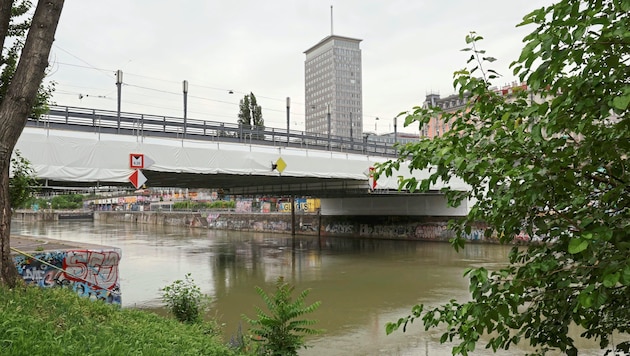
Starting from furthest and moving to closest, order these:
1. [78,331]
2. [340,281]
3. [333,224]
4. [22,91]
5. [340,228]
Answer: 1. [333,224]
2. [340,228]
3. [340,281]
4. [22,91]
5. [78,331]

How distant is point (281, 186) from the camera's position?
39.7m

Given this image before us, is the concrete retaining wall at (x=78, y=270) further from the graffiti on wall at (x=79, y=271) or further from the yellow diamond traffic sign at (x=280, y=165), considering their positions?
the yellow diamond traffic sign at (x=280, y=165)

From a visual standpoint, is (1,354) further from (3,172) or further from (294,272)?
(294,272)

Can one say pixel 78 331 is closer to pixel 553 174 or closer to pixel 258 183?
pixel 553 174

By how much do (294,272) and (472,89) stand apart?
21.9m

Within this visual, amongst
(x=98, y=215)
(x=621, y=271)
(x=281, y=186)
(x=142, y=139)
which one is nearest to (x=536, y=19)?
(x=621, y=271)

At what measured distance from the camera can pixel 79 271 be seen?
13680 mm

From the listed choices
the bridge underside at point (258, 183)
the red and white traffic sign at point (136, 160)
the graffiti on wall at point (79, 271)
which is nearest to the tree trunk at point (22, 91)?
the graffiti on wall at point (79, 271)

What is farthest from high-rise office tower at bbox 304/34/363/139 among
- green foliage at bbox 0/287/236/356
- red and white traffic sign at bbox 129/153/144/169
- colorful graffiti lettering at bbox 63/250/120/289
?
green foliage at bbox 0/287/236/356

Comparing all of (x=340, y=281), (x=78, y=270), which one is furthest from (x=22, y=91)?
(x=340, y=281)

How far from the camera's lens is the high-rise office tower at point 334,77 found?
134 m

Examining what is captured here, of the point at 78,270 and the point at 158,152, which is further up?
the point at 158,152

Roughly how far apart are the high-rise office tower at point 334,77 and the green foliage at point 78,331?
119492 millimetres

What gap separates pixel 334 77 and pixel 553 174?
432ft
